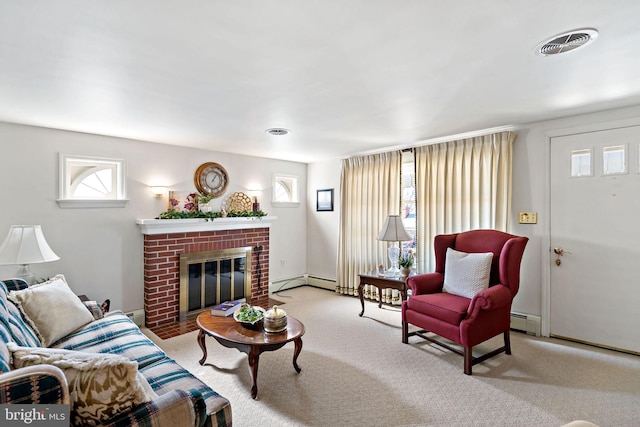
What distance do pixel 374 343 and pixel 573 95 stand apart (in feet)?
9.30

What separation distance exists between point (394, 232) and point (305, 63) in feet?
8.61


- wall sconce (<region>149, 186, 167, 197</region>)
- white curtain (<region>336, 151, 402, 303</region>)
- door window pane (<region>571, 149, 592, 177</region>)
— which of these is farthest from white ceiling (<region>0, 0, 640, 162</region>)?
white curtain (<region>336, 151, 402, 303</region>)

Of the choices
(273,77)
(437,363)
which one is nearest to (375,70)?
(273,77)

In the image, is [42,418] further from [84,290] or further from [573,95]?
[573,95]

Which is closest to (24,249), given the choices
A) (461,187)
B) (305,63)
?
(305,63)

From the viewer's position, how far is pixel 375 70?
82.3 inches

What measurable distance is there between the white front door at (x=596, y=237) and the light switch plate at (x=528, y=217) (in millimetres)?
156

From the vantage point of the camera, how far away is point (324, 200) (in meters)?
5.62

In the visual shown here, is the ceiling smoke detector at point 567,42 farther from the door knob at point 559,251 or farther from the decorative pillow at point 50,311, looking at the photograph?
the decorative pillow at point 50,311

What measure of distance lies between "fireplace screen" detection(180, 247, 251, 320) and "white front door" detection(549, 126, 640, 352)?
12.7 feet

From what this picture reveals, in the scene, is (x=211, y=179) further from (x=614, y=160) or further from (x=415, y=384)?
(x=614, y=160)

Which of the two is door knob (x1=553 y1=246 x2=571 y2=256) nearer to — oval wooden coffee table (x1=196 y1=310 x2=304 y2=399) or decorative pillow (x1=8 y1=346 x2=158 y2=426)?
oval wooden coffee table (x1=196 y1=310 x2=304 y2=399)

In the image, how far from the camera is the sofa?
1002mm

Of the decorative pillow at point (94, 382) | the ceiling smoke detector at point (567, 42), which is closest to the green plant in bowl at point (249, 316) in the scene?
the decorative pillow at point (94, 382)
